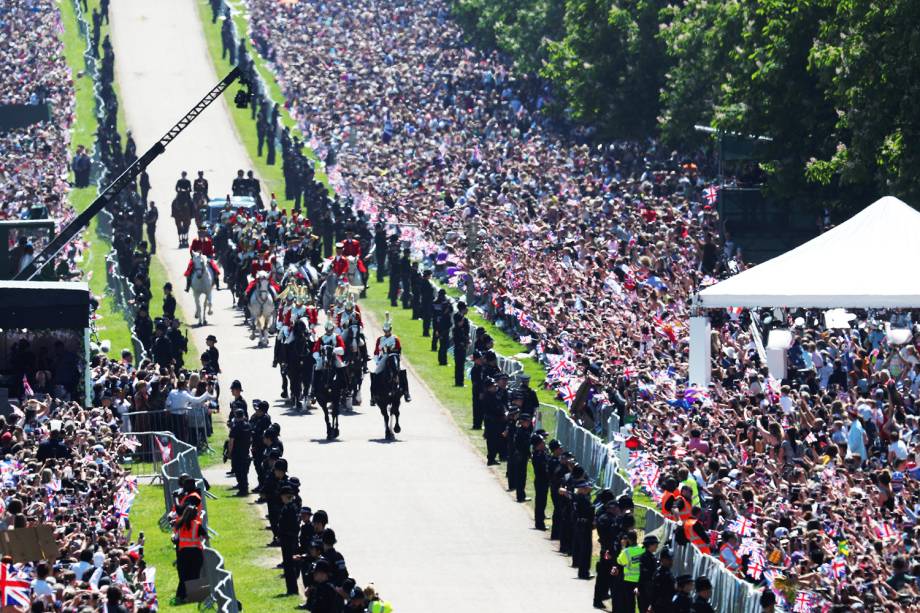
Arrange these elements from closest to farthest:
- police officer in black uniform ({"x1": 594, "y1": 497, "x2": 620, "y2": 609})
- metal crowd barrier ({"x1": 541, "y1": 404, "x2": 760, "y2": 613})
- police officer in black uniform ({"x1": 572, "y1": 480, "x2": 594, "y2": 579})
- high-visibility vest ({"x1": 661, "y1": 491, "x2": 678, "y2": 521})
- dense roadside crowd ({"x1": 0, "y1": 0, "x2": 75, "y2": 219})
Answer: metal crowd barrier ({"x1": 541, "y1": 404, "x2": 760, "y2": 613})
police officer in black uniform ({"x1": 594, "y1": 497, "x2": 620, "y2": 609})
high-visibility vest ({"x1": 661, "y1": 491, "x2": 678, "y2": 521})
police officer in black uniform ({"x1": 572, "y1": 480, "x2": 594, "y2": 579})
dense roadside crowd ({"x1": 0, "y1": 0, "x2": 75, "y2": 219})

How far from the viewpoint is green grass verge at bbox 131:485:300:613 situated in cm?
3084

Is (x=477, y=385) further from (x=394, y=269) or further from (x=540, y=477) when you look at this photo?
(x=394, y=269)

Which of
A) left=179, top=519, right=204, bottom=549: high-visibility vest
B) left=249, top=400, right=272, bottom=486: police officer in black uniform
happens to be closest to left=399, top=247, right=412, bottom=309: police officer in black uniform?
left=249, top=400, right=272, bottom=486: police officer in black uniform

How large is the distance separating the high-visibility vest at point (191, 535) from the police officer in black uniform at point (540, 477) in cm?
624

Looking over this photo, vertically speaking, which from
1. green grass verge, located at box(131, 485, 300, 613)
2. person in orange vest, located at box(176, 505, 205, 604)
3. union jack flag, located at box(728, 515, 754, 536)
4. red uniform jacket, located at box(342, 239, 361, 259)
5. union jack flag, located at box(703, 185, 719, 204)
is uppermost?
union jack flag, located at box(703, 185, 719, 204)

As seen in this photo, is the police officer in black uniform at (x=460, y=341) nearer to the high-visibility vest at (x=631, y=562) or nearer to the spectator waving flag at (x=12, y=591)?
the high-visibility vest at (x=631, y=562)

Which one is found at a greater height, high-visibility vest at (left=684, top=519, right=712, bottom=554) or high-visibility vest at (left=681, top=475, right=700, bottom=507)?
high-visibility vest at (left=681, top=475, right=700, bottom=507)

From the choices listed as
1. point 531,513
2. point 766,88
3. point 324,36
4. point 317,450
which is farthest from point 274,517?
point 324,36

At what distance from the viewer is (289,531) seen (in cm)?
3103

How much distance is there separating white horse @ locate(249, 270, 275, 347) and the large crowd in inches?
209

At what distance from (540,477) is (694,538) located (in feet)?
21.2

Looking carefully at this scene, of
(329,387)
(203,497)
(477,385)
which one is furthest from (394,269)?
(203,497)

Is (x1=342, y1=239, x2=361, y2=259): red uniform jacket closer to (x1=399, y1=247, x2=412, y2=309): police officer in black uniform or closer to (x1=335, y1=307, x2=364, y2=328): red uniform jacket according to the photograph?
(x1=399, y1=247, x2=412, y2=309): police officer in black uniform

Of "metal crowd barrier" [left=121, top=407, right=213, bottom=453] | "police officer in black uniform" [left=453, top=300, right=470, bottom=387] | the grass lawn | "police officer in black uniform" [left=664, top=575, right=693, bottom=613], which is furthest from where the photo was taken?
the grass lawn
